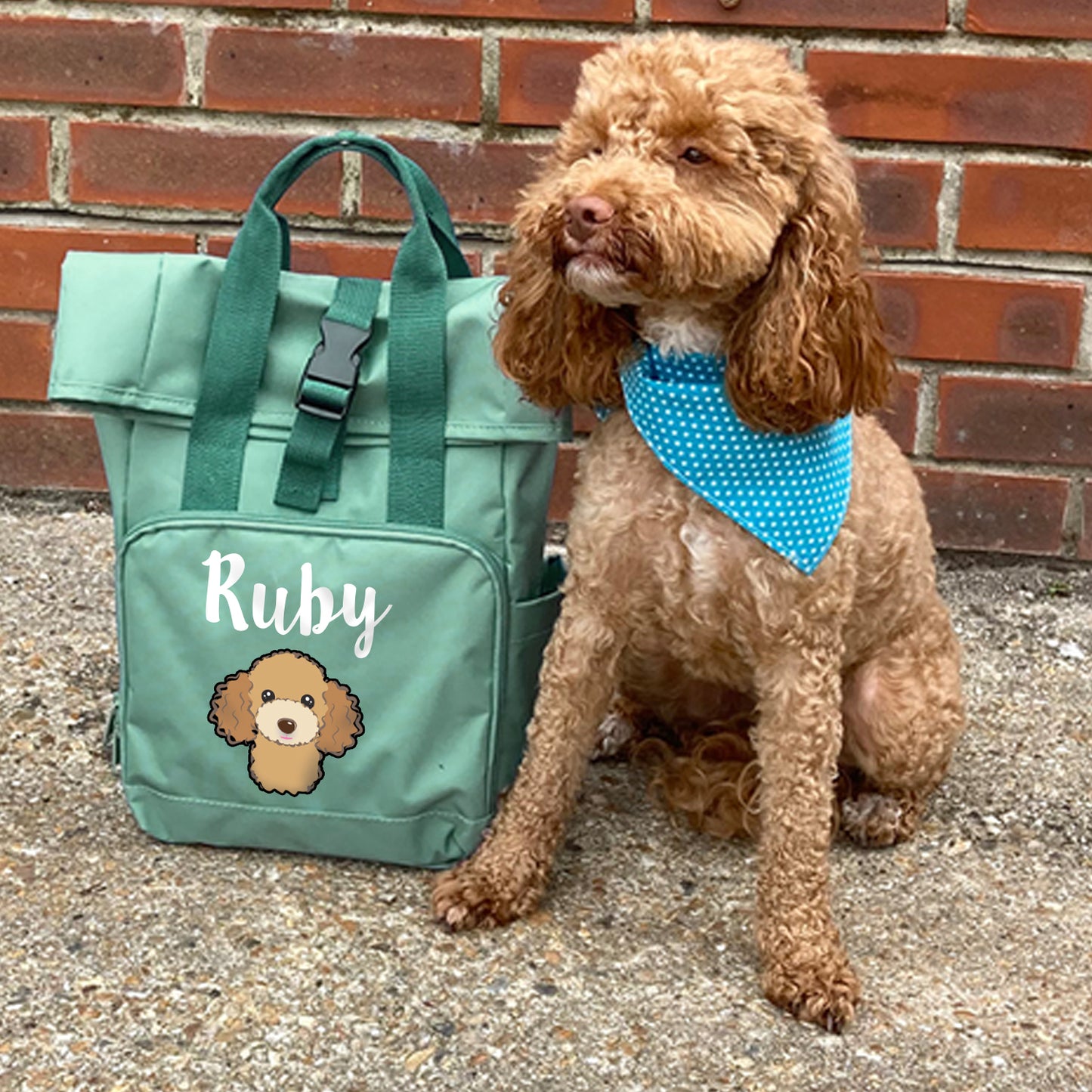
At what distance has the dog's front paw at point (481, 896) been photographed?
207 centimetres

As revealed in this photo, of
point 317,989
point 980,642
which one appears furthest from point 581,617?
point 980,642

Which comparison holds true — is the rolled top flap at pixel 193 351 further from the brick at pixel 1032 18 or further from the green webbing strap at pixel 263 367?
the brick at pixel 1032 18

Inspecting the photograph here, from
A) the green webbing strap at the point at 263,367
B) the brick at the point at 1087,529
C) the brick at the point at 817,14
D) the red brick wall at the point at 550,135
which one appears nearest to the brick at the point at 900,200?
the red brick wall at the point at 550,135

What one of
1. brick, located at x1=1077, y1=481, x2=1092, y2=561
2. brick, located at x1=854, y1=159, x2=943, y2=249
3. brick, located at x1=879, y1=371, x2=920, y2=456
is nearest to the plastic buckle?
brick, located at x1=854, y1=159, x2=943, y2=249

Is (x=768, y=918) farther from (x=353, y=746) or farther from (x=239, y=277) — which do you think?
(x=239, y=277)

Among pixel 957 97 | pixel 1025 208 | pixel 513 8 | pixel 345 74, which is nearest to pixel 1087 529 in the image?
pixel 1025 208

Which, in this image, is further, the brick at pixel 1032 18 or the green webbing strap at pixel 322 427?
the brick at pixel 1032 18

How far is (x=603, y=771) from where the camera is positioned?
8.45 ft

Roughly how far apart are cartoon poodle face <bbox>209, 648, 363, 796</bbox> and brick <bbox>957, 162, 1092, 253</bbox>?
1680 millimetres

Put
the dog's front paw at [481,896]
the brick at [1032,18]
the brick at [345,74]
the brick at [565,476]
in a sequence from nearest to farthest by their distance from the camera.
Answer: the dog's front paw at [481,896]
the brick at [1032,18]
the brick at [345,74]
the brick at [565,476]

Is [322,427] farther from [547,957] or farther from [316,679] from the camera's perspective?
[547,957]

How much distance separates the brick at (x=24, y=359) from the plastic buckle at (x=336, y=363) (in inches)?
52.9

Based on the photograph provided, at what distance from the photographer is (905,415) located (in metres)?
3.12

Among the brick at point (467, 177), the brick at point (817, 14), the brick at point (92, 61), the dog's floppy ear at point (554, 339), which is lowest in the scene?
the dog's floppy ear at point (554, 339)
